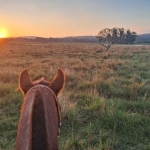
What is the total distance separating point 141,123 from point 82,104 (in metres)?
1.63

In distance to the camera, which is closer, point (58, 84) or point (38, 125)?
point (38, 125)

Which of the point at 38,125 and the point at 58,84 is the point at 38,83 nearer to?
the point at 58,84

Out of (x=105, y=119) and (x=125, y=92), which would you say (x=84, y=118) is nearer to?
(x=105, y=119)

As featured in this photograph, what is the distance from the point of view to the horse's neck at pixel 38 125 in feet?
3.82

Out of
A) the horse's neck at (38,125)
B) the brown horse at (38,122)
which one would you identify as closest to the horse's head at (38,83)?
the brown horse at (38,122)

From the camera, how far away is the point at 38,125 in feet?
4.00

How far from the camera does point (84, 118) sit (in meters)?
4.68

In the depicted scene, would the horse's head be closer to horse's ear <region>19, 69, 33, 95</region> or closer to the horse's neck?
horse's ear <region>19, 69, 33, 95</region>

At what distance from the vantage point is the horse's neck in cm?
116

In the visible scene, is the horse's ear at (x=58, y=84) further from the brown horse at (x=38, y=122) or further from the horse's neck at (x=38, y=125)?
the horse's neck at (x=38, y=125)

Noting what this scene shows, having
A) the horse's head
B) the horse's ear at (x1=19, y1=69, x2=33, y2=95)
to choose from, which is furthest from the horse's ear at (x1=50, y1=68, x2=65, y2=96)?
the horse's ear at (x1=19, y1=69, x2=33, y2=95)

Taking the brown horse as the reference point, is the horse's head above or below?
above

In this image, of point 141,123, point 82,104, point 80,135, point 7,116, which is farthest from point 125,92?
point 7,116

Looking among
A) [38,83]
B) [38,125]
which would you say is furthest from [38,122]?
[38,83]
